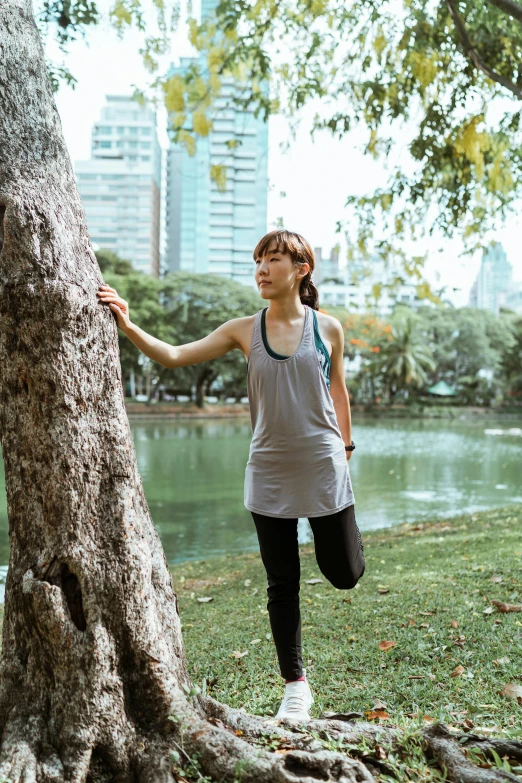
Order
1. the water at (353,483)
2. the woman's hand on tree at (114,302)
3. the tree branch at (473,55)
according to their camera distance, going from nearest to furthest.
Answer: the woman's hand on tree at (114,302), the tree branch at (473,55), the water at (353,483)

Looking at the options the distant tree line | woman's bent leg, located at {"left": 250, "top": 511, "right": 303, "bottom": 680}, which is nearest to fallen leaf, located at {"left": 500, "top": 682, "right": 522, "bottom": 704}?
woman's bent leg, located at {"left": 250, "top": 511, "right": 303, "bottom": 680}

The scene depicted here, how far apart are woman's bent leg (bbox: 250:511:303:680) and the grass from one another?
0.86 ft

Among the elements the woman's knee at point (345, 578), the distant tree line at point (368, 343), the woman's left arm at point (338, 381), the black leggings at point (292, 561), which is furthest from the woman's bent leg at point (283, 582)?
the distant tree line at point (368, 343)

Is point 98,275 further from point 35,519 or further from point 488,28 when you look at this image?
point 488,28

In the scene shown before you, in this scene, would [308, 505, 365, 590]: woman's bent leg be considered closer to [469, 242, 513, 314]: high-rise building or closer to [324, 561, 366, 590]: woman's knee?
[324, 561, 366, 590]: woman's knee

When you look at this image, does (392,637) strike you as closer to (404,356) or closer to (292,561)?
(292,561)

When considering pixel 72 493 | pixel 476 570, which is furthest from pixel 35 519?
pixel 476 570

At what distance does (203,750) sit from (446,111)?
6905mm

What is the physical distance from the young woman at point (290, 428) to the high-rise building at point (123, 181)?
105m

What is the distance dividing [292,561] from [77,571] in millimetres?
757

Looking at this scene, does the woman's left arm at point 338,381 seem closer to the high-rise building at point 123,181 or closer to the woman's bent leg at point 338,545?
the woman's bent leg at point 338,545

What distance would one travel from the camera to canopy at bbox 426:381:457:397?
49.8 meters

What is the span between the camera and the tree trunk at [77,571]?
1.93 metres

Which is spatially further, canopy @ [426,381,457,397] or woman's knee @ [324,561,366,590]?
canopy @ [426,381,457,397]
